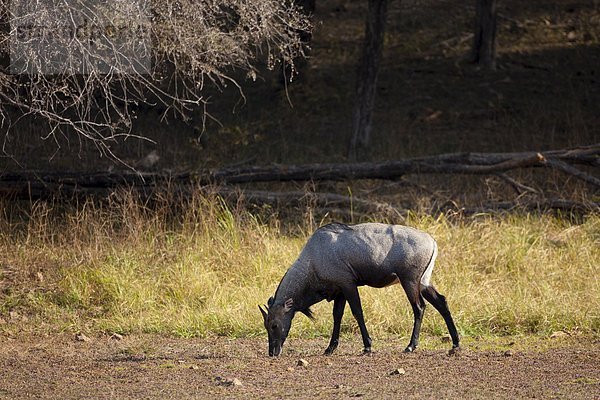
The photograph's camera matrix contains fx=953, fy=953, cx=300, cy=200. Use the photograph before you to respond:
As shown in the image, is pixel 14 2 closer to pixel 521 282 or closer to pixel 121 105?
pixel 521 282

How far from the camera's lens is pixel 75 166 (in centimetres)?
1480

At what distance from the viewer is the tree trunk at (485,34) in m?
18.7

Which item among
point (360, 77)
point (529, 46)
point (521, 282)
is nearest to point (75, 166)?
point (360, 77)

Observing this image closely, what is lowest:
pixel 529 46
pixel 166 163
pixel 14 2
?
pixel 166 163

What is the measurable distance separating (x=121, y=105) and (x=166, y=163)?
2781 mm

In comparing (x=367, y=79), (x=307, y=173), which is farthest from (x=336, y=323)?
(x=367, y=79)

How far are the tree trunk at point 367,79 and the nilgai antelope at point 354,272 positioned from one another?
8098 millimetres

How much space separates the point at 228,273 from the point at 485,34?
11.2 m

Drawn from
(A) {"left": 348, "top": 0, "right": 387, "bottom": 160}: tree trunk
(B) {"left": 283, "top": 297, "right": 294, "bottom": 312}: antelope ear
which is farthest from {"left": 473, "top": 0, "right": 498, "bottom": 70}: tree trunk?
(B) {"left": 283, "top": 297, "right": 294, "bottom": 312}: antelope ear

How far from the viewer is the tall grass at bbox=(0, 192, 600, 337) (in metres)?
8.62

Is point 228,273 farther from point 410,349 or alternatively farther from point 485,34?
point 485,34

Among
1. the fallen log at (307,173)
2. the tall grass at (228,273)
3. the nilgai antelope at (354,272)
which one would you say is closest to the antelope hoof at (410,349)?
the nilgai antelope at (354,272)

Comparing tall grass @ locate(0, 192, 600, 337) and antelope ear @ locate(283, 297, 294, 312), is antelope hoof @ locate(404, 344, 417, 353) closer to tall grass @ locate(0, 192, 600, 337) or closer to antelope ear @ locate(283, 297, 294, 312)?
tall grass @ locate(0, 192, 600, 337)

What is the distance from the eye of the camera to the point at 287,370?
23.0 ft
